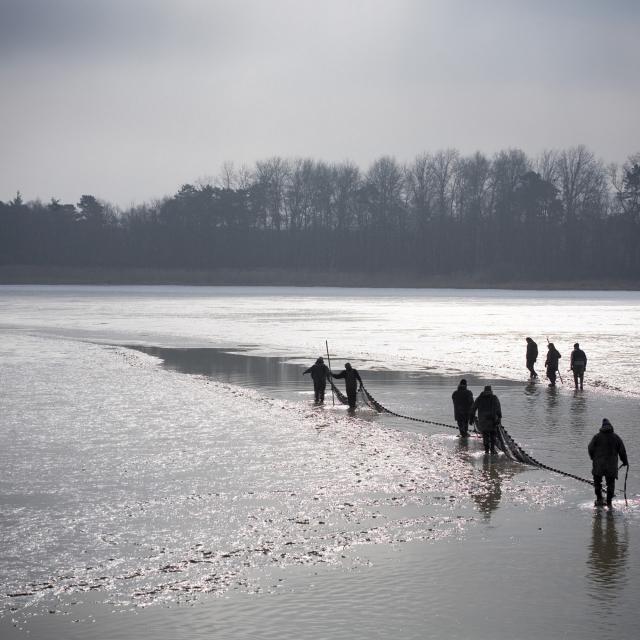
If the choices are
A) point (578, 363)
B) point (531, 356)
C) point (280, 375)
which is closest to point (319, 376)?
point (280, 375)

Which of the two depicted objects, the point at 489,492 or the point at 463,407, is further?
the point at 463,407

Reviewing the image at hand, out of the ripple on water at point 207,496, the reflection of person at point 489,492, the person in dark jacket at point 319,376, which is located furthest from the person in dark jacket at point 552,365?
the reflection of person at point 489,492

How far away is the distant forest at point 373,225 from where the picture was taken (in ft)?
406

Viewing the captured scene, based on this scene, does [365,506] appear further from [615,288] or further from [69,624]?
[615,288]

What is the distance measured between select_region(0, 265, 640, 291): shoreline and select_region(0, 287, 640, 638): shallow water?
9011cm

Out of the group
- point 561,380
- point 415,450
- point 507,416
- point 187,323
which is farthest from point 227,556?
point 187,323

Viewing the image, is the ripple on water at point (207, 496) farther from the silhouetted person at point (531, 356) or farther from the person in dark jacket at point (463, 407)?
the silhouetted person at point (531, 356)

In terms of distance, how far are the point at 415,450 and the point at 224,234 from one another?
11802 cm

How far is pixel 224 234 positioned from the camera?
134 metres

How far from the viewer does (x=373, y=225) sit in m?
136

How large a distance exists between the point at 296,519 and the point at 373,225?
123988 mm

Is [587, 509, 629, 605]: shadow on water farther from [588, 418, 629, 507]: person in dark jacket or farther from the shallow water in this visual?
[588, 418, 629, 507]: person in dark jacket

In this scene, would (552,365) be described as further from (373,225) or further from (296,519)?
(373,225)

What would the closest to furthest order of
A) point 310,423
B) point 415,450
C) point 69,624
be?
point 69,624 < point 415,450 < point 310,423
